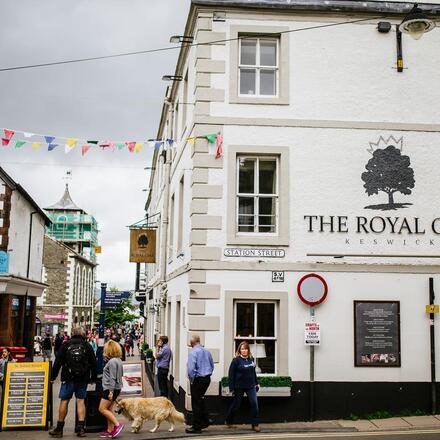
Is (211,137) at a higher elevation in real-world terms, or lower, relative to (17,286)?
higher

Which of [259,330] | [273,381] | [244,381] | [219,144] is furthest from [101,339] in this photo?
[219,144]

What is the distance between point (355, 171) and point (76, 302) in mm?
60956

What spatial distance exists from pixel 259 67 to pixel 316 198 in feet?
10.7

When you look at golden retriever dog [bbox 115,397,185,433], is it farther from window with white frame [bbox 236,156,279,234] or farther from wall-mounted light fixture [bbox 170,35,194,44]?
wall-mounted light fixture [bbox 170,35,194,44]

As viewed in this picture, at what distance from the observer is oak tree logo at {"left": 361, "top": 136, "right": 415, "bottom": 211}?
13773 mm

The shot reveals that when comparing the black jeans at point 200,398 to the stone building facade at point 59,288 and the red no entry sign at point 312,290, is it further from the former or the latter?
the stone building facade at point 59,288

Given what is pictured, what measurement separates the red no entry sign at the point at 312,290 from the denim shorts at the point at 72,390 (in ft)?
15.8

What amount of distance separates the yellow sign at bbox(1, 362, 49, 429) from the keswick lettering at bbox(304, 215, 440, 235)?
6.36 metres

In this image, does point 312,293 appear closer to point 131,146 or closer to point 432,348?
point 432,348

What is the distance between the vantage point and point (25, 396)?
11867 mm

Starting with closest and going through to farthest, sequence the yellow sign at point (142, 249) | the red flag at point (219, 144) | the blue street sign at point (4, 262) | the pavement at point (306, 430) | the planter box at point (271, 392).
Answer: the pavement at point (306, 430) < the planter box at point (271, 392) < the red flag at point (219, 144) < the yellow sign at point (142, 249) < the blue street sign at point (4, 262)

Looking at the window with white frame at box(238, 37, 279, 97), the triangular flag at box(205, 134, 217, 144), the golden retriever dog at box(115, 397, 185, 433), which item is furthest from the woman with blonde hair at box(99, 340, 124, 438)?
the window with white frame at box(238, 37, 279, 97)

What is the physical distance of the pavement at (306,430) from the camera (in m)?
11.3

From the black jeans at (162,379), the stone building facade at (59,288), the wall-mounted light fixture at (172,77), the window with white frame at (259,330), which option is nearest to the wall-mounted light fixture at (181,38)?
the wall-mounted light fixture at (172,77)
